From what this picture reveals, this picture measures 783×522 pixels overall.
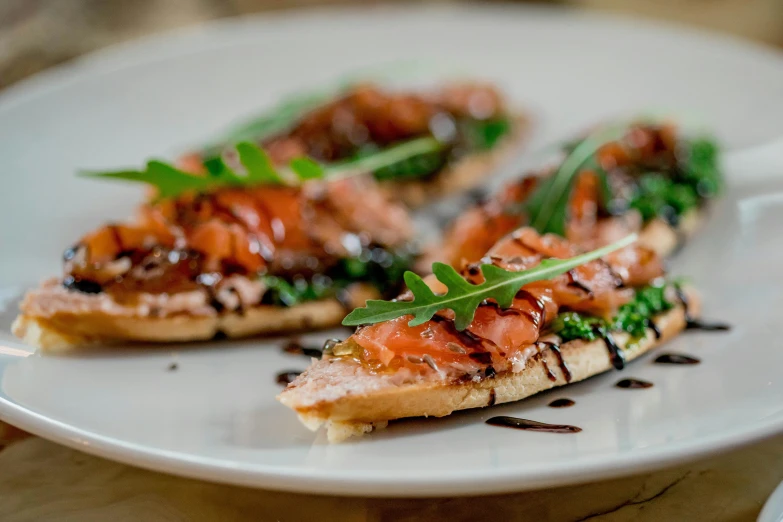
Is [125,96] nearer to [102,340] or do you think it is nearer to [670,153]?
[102,340]

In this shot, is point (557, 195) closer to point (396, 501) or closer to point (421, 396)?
point (421, 396)

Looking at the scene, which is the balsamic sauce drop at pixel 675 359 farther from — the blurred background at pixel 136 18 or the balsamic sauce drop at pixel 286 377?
the blurred background at pixel 136 18

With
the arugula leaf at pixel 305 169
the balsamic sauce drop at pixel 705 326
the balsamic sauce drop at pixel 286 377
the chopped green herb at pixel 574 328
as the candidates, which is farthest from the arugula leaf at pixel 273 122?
the balsamic sauce drop at pixel 705 326

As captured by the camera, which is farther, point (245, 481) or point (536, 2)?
point (536, 2)

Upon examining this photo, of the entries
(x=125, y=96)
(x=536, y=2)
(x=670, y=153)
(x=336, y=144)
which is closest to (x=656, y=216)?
(x=670, y=153)

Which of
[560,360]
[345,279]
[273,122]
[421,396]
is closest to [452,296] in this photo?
[421,396]

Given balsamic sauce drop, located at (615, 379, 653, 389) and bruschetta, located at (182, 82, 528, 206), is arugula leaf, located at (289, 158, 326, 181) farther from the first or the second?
balsamic sauce drop, located at (615, 379, 653, 389)

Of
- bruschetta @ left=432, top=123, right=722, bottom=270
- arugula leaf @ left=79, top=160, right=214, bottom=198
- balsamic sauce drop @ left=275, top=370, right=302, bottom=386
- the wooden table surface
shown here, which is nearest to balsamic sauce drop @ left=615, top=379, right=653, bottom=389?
the wooden table surface
